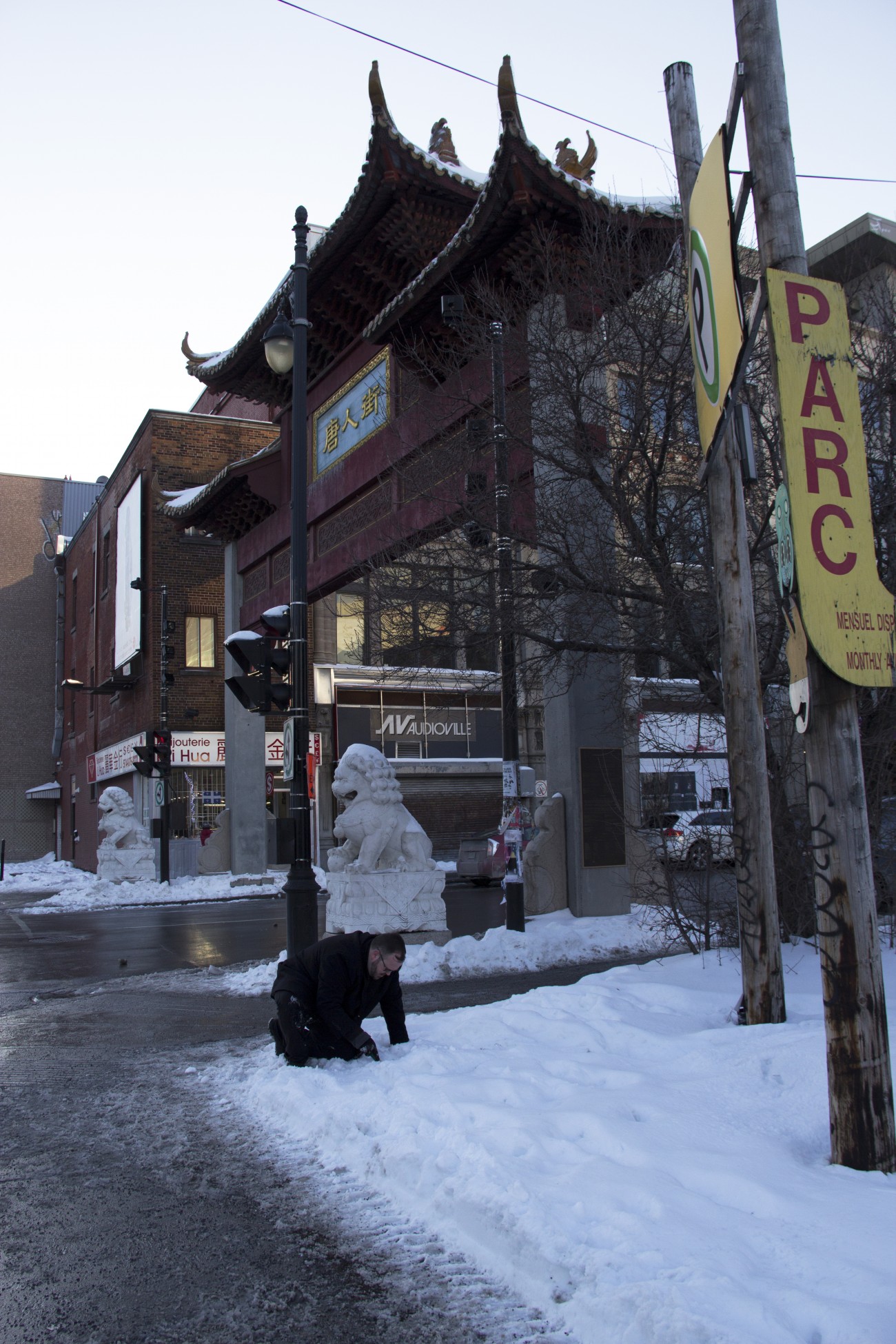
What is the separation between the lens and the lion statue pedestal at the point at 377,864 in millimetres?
12609

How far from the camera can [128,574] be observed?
34.8 m

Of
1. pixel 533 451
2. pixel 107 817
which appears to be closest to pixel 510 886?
pixel 533 451

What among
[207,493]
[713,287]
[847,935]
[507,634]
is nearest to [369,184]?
[507,634]

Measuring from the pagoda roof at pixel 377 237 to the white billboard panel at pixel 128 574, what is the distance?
39.8 feet

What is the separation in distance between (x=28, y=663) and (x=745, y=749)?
4916 cm

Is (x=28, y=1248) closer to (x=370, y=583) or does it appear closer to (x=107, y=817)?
Answer: (x=370, y=583)

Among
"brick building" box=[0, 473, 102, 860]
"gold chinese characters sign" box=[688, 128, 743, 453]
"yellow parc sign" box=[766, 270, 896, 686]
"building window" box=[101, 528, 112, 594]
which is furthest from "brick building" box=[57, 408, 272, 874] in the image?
"yellow parc sign" box=[766, 270, 896, 686]

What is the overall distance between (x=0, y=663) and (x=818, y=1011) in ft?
162

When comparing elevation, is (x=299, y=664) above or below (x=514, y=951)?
above

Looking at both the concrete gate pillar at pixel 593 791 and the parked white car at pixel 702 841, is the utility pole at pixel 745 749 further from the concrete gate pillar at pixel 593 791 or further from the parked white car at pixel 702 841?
the concrete gate pillar at pixel 593 791

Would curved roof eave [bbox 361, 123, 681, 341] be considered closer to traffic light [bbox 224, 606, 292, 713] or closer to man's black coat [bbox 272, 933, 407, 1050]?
traffic light [bbox 224, 606, 292, 713]

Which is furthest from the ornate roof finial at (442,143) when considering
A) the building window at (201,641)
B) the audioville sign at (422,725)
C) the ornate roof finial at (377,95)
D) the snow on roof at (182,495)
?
the audioville sign at (422,725)

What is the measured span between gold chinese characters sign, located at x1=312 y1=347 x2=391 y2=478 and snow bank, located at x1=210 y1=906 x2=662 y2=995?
9.78 metres

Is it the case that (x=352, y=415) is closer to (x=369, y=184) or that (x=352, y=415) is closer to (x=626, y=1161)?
(x=369, y=184)
